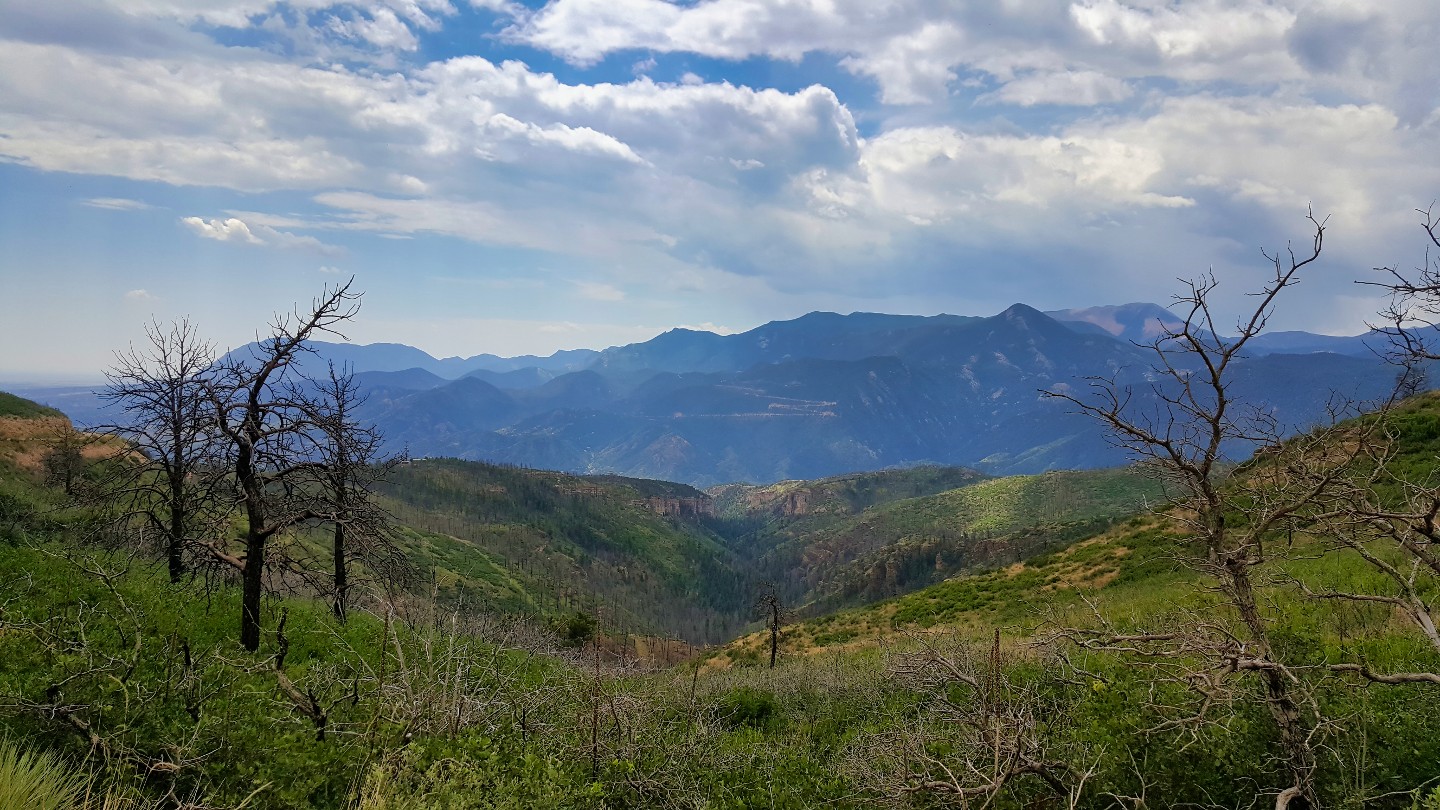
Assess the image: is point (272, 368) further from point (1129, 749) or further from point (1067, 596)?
point (1067, 596)

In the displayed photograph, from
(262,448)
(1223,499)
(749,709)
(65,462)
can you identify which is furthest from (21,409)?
(1223,499)

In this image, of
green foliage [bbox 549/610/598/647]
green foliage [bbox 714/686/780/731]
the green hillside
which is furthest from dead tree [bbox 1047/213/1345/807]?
the green hillside

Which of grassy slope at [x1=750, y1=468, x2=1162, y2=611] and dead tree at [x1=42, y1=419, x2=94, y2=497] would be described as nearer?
dead tree at [x1=42, y1=419, x2=94, y2=497]

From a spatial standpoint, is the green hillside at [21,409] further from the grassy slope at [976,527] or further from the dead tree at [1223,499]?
the grassy slope at [976,527]

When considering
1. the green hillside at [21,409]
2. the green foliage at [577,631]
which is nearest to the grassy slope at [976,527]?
the green foliage at [577,631]

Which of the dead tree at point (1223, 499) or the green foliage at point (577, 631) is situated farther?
the green foliage at point (577, 631)

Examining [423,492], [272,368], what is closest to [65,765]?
[272,368]

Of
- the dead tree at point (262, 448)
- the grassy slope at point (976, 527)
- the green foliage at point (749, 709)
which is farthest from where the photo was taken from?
the grassy slope at point (976, 527)

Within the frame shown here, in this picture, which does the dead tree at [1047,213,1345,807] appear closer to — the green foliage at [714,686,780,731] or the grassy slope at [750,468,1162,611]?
the green foliage at [714,686,780,731]

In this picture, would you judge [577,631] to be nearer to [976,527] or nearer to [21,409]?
A: [21,409]

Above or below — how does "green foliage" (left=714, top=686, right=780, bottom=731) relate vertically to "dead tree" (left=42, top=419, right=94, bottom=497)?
below

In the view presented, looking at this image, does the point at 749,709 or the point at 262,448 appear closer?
the point at 262,448

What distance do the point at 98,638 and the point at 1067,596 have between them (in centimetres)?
2808

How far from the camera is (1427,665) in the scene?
7.24 metres
